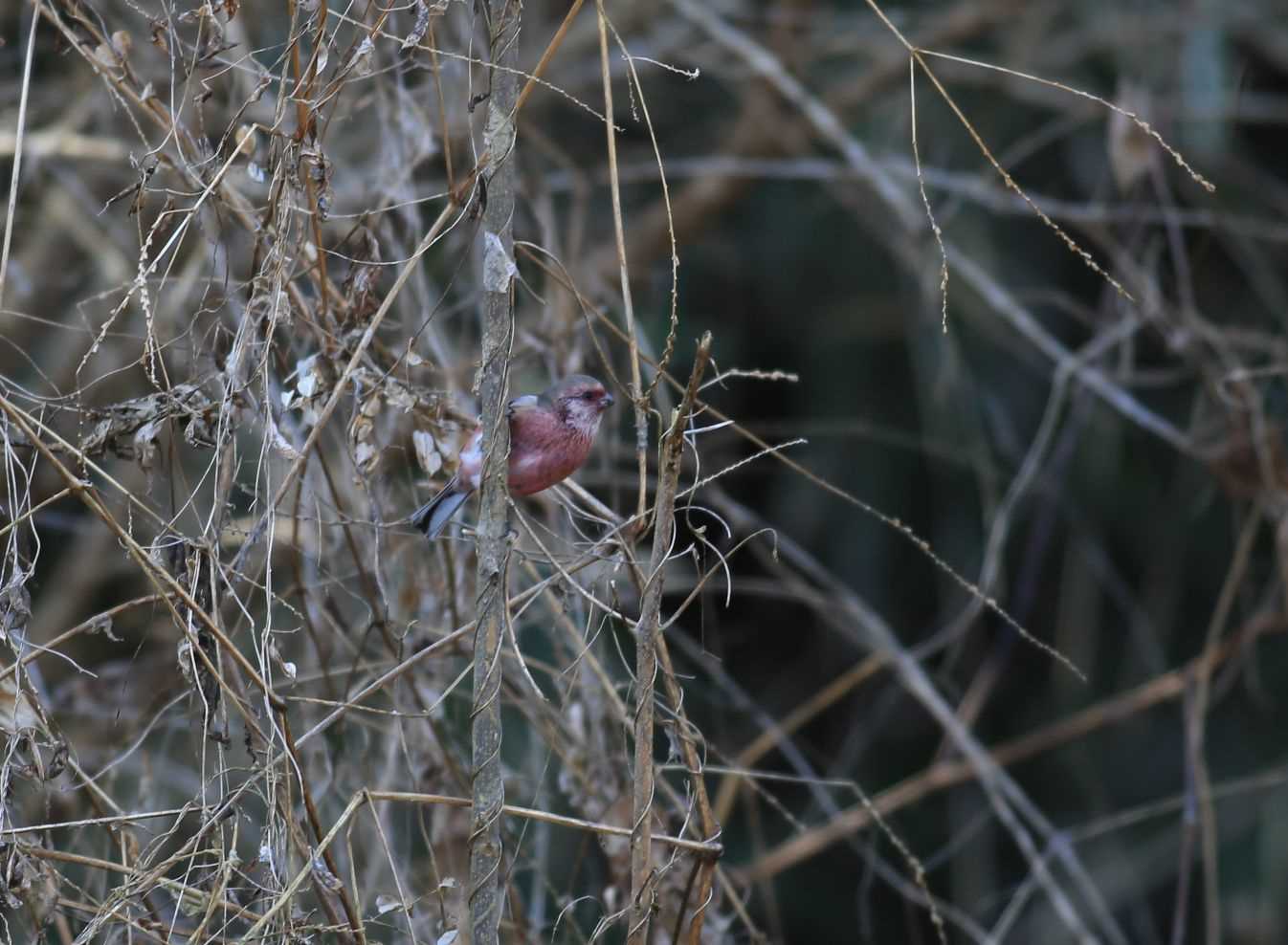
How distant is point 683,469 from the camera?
4.34m

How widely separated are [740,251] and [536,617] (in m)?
4.02

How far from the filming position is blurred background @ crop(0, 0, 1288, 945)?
5.82 feet

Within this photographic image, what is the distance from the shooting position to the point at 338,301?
1978 mm

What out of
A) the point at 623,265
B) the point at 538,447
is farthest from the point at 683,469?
the point at 623,265

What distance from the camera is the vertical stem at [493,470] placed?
1571 millimetres

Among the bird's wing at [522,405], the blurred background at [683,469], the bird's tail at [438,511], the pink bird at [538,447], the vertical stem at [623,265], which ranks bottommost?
the blurred background at [683,469]

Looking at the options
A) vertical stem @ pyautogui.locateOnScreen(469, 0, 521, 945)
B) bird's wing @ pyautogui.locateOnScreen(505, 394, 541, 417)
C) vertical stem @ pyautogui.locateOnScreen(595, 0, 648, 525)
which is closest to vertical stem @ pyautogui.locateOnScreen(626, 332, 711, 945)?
vertical stem @ pyautogui.locateOnScreen(595, 0, 648, 525)

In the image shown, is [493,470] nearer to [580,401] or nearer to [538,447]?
[538,447]

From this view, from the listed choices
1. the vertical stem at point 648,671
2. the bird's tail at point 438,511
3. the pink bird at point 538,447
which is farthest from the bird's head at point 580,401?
the vertical stem at point 648,671

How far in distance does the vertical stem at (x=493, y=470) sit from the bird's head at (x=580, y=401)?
0.33 meters

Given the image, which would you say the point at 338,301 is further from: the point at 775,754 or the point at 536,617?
the point at 775,754

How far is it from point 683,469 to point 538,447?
249cm

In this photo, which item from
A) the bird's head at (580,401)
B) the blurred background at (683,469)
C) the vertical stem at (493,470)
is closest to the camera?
the vertical stem at (493,470)

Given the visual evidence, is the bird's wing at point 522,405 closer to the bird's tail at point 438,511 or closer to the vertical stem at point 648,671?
the bird's tail at point 438,511
